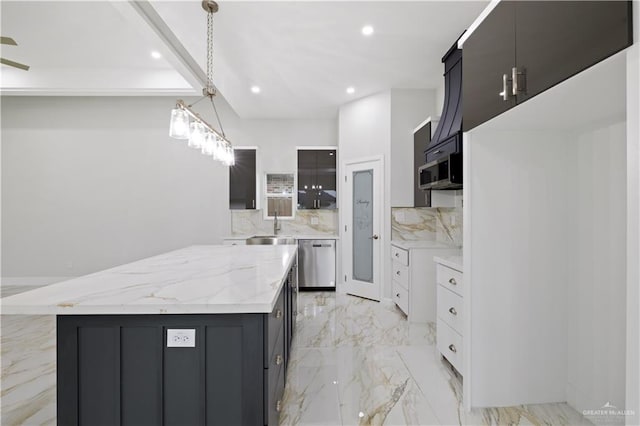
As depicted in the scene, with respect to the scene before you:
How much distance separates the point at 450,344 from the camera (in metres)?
2.31

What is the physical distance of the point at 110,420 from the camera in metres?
1.26

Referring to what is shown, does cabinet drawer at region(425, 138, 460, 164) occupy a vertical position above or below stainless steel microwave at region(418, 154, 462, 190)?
above

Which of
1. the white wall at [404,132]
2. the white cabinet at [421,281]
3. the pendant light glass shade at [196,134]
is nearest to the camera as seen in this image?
the pendant light glass shade at [196,134]

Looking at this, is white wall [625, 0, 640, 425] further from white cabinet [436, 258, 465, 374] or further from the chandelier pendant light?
the chandelier pendant light

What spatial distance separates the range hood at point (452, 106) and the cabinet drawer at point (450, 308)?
119 cm

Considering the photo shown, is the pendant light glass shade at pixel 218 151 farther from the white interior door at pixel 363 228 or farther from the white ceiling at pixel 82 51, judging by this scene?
the white interior door at pixel 363 228

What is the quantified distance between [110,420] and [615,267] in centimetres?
252

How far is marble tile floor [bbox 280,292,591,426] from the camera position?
6.03 ft

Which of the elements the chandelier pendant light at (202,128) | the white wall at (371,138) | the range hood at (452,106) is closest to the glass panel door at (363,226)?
the white wall at (371,138)

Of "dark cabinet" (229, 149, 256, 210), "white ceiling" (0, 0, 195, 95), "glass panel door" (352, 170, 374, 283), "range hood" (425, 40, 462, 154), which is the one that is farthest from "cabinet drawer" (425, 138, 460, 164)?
"white ceiling" (0, 0, 195, 95)

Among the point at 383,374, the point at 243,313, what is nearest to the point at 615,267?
the point at 383,374

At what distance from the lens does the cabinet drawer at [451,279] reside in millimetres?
2145

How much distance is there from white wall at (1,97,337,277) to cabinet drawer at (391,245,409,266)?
2875mm

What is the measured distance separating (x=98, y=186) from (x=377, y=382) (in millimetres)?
5391
